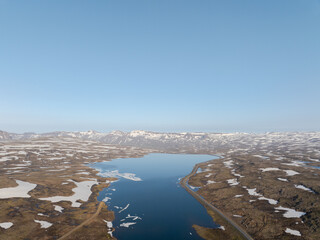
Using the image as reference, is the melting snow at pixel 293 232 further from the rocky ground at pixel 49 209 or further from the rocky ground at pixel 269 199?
the rocky ground at pixel 49 209

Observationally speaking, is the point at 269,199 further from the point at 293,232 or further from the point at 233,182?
the point at 293,232

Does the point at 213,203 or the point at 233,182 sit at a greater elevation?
the point at 233,182

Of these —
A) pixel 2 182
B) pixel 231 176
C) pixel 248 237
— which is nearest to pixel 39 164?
pixel 2 182

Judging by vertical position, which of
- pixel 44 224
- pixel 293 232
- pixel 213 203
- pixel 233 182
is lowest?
pixel 213 203

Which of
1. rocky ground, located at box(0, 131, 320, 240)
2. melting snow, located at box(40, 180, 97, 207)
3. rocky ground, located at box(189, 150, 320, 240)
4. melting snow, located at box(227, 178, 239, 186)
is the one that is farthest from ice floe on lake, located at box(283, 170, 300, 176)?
melting snow, located at box(40, 180, 97, 207)

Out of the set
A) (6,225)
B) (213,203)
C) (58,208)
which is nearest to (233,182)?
(213,203)

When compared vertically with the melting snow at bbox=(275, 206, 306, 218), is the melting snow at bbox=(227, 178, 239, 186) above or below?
below

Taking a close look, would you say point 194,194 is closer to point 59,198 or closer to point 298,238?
point 298,238

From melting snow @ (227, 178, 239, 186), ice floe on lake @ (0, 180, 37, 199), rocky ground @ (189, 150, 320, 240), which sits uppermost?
ice floe on lake @ (0, 180, 37, 199)

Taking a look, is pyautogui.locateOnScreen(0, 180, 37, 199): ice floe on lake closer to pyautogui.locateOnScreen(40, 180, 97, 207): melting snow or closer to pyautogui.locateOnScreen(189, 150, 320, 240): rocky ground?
pyautogui.locateOnScreen(40, 180, 97, 207): melting snow

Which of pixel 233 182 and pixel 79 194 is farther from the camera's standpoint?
pixel 233 182
